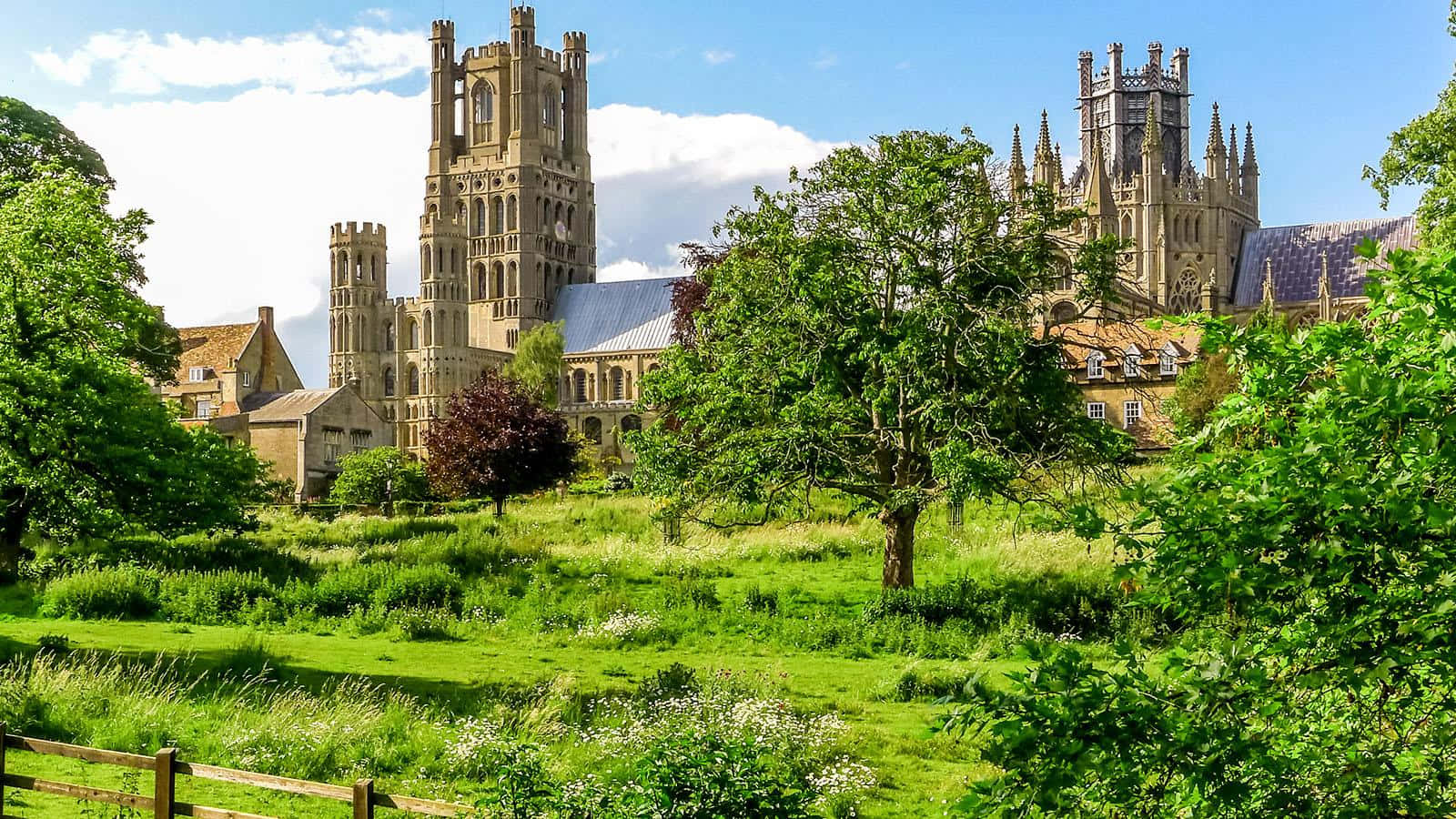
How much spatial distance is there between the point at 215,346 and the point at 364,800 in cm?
7515

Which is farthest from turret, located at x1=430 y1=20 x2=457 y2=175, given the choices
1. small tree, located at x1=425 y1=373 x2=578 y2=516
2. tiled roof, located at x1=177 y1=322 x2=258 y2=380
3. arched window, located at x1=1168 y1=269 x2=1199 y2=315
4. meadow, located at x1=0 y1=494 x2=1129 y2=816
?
meadow, located at x1=0 y1=494 x2=1129 y2=816

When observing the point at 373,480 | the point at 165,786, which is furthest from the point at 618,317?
the point at 165,786

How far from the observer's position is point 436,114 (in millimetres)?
126625

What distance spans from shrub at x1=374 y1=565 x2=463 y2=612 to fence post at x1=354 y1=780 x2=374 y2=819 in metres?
14.4

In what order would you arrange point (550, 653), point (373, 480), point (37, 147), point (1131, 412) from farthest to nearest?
point (373, 480)
point (1131, 412)
point (37, 147)
point (550, 653)

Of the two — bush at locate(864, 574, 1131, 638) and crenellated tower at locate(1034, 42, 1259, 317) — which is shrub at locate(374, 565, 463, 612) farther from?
crenellated tower at locate(1034, 42, 1259, 317)

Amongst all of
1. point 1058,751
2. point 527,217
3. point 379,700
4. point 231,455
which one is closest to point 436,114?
point 527,217

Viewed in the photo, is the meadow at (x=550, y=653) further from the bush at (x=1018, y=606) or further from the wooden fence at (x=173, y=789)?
the wooden fence at (x=173, y=789)

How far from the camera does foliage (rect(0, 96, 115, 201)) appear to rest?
37.3 m

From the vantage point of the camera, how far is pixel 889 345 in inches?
951

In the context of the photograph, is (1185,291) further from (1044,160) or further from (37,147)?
(37,147)

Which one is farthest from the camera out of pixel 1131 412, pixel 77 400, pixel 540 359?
pixel 540 359

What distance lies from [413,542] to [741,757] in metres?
21.3

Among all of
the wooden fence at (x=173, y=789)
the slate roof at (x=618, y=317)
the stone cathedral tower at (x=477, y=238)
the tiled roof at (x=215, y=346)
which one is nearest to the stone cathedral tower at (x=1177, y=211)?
the slate roof at (x=618, y=317)
